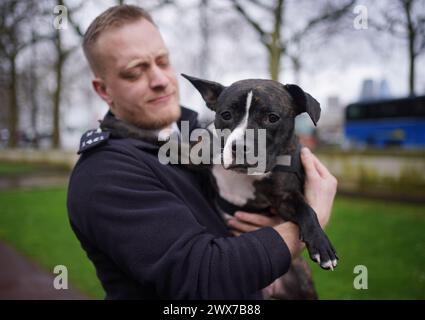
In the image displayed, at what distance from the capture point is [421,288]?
13.4 feet

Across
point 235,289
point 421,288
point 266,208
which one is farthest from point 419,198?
point 235,289

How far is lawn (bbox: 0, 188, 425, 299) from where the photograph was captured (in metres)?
4.34

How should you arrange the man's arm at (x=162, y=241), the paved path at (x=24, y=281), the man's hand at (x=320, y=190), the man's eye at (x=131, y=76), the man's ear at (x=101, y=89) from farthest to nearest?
the paved path at (x=24, y=281) → the man's ear at (x=101, y=89) → the man's eye at (x=131, y=76) → the man's hand at (x=320, y=190) → the man's arm at (x=162, y=241)

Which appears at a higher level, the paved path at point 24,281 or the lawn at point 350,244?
the lawn at point 350,244

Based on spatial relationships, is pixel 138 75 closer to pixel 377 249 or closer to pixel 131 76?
pixel 131 76

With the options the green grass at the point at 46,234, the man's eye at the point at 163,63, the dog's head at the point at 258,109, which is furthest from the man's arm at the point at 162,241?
the green grass at the point at 46,234

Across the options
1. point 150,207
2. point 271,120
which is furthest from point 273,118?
point 150,207

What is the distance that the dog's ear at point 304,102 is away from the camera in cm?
151

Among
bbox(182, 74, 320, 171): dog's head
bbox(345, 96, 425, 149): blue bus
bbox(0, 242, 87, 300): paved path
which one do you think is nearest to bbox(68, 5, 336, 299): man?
bbox(182, 74, 320, 171): dog's head

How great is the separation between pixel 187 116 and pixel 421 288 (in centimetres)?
326

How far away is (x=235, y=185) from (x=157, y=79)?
0.70 meters

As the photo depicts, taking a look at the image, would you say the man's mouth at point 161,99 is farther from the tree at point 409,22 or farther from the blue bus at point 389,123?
the blue bus at point 389,123

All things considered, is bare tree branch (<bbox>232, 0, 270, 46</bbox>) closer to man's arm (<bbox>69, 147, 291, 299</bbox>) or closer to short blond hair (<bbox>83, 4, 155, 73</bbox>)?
short blond hair (<bbox>83, 4, 155, 73</bbox>)

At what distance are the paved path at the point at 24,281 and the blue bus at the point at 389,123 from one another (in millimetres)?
6129
